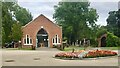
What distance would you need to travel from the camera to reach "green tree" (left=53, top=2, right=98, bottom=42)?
6794cm

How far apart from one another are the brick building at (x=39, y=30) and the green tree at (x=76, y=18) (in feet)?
44.9

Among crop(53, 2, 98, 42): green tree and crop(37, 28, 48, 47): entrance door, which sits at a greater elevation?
crop(53, 2, 98, 42): green tree

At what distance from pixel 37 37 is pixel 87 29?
58.8 ft

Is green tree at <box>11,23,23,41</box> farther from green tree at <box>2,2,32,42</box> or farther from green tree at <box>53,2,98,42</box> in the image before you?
green tree at <box>53,2,98,42</box>

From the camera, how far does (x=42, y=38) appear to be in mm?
54938

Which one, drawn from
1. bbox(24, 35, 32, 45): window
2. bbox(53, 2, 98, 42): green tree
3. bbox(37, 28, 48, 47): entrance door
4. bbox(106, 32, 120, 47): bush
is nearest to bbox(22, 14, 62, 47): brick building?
bbox(24, 35, 32, 45): window

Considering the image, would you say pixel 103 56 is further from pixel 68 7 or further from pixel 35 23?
pixel 68 7

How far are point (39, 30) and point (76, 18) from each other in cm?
1582

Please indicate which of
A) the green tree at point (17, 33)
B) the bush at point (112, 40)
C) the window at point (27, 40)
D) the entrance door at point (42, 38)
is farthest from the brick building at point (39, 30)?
the bush at point (112, 40)

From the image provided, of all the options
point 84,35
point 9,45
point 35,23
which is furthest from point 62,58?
point 84,35

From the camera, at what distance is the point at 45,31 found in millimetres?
54219

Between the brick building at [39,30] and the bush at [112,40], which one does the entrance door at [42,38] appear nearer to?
the brick building at [39,30]

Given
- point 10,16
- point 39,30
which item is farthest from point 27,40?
point 10,16

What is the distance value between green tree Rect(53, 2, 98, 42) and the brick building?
1370 centimetres
